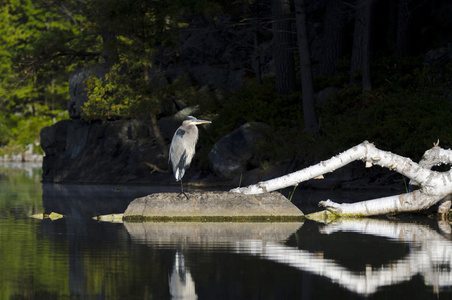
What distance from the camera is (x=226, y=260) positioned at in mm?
8344

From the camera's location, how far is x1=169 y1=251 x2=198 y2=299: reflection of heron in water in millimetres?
6309

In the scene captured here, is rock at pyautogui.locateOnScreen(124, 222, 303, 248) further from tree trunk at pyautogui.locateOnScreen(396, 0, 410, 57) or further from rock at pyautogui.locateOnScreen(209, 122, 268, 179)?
tree trunk at pyautogui.locateOnScreen(396, 0, 410, 57)

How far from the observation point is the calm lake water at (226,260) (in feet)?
21.5

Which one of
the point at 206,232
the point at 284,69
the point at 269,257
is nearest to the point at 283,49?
the point at 284,69

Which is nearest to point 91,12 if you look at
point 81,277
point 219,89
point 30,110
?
point 219,89

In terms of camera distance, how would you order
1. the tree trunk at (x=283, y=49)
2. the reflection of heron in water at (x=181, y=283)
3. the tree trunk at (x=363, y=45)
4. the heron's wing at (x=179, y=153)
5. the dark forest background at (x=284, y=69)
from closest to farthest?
the reflection of heron in water at (x=181, y=283) < the heron's wing at (x=179, y=153) < the dark forest background at (x=284, y=69) < the tree trunk at (x=363, y=45) < the tree trunk at (x=283, y=49)

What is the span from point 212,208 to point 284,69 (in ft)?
53.0

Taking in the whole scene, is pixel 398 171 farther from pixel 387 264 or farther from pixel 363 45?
pixel 363 45

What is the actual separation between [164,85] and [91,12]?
4516 millimetres

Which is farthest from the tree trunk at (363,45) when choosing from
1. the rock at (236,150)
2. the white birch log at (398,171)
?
the white birch log at (398,171)

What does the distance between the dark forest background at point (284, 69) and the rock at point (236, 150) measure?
77 centimetres

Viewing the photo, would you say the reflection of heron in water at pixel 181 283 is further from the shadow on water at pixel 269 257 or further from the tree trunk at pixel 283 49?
the tree trunk at pixel 283 49

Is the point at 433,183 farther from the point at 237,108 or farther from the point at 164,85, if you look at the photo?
the point at 164,85

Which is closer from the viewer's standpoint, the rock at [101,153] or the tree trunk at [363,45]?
the tree trunk at [363,45]
